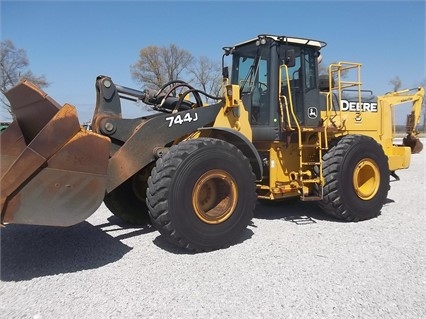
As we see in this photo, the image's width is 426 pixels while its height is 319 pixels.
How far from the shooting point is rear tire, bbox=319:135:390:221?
5.94m

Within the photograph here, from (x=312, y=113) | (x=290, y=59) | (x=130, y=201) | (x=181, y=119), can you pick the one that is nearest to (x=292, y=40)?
(x=290, y=59)

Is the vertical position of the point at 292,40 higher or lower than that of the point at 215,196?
higher

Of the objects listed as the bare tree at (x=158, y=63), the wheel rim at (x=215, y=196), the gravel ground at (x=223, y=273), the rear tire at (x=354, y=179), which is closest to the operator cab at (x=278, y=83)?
the rear tire at (x=354, y=179)

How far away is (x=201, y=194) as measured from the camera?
16.4ft

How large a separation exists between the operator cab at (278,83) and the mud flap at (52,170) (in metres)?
2.61

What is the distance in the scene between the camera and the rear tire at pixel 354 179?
5.94 metres

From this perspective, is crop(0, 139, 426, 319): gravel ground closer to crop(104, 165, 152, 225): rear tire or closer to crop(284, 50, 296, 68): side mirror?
crop(104, 165, 152, 225): rear tire

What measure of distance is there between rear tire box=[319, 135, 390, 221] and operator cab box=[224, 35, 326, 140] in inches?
24.9

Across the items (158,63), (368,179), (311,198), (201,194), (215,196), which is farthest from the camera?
(158,63)

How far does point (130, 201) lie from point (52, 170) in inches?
77.8

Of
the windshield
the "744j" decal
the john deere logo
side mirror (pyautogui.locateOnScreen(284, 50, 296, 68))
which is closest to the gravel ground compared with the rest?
the "744j" decal

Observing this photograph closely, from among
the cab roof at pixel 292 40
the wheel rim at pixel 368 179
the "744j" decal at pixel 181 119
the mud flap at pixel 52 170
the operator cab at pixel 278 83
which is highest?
the cab roof at pixel 292 40

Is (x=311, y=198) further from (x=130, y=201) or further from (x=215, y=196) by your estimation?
(x=130, y=201)

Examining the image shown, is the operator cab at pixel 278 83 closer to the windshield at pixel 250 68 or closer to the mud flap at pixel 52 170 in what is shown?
the windshield at pixel 250 68
